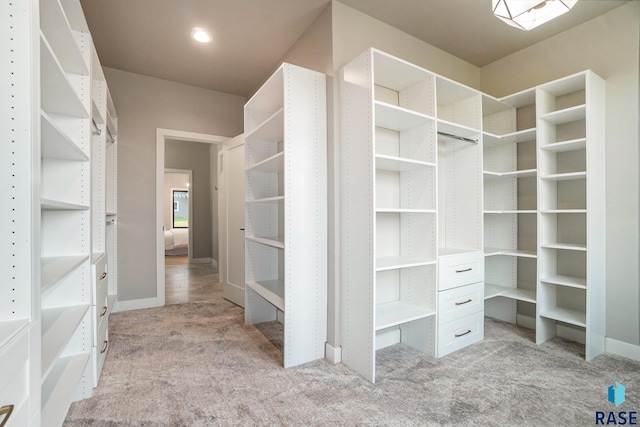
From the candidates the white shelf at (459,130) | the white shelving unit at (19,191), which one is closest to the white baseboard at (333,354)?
the white shelving unit at (19,191)

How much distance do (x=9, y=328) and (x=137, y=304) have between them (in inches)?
120

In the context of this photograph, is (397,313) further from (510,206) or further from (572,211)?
(510,206)

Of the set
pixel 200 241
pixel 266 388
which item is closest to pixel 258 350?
pixel 266 388

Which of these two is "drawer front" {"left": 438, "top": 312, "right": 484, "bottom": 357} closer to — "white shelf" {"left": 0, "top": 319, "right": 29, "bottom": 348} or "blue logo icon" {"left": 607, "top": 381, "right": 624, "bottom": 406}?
"blue logo icon" {"left": 607, "top": 381, "right": 624, "bottom": 406}

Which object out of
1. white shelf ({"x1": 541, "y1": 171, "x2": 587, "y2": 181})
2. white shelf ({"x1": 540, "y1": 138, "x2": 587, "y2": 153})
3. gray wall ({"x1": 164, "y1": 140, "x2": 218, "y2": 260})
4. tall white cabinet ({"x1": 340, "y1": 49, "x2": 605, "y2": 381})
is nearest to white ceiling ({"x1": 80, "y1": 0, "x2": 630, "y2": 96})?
tall white cabinet ({"x1": 340, "y1": 49, "x2": 605, "y2": 381})

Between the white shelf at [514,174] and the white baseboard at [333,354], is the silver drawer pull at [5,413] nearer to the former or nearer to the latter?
the white baseboard at [333,354]

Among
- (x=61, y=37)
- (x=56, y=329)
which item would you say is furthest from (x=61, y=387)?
(x=61, y=37)

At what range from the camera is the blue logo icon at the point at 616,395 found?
1787 mm

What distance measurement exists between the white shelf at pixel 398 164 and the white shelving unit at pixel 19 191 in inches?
68.5

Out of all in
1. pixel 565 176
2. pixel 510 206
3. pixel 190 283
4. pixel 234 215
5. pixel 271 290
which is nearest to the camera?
pixel 565 176

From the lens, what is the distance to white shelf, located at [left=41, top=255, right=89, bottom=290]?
1226 mm

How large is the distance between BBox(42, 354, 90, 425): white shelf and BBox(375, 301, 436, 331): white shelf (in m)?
1.70

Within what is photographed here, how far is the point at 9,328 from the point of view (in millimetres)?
885

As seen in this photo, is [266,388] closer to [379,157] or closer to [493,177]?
[379,157]
